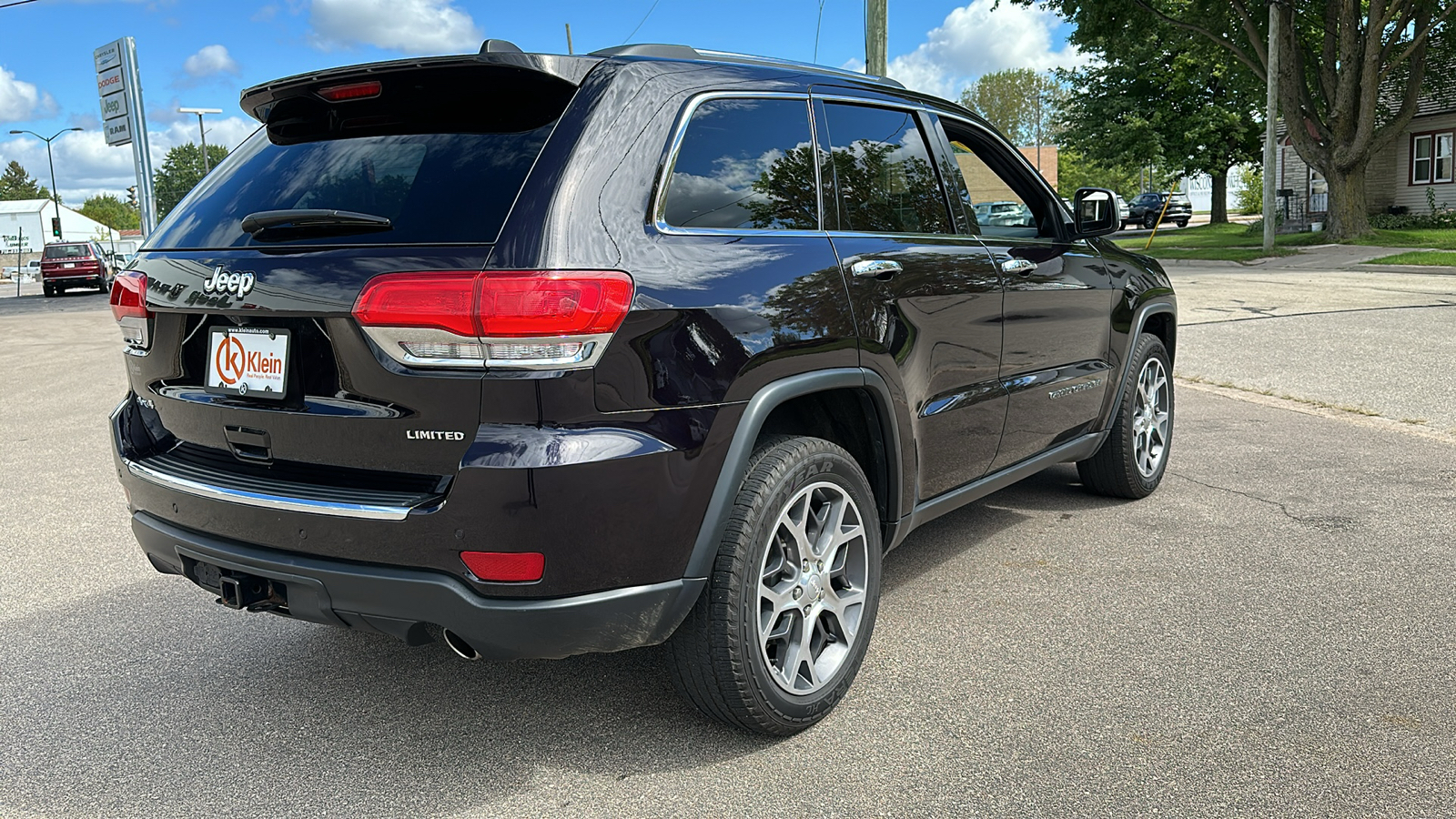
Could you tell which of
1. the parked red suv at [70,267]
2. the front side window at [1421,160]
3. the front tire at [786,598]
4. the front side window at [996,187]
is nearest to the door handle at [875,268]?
the front tire at [786,598]

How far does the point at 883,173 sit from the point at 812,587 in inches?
54.6

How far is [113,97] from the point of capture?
27.3m

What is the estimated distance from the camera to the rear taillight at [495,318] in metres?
2.40

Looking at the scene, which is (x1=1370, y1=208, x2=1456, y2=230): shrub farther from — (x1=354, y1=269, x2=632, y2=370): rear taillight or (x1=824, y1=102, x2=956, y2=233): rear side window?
(x1=354, y1=269, x2=632, y2=370): rear taillight

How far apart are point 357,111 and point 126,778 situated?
72.1 inches

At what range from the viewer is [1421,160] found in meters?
34.4

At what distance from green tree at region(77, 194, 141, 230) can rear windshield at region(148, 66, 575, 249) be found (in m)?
176

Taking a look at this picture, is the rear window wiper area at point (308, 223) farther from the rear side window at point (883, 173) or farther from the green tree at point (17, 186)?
the green tree at point (17, 186)

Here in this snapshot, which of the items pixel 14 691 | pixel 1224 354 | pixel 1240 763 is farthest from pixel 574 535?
pixel 1224 354

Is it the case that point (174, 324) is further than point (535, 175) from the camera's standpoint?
Yes

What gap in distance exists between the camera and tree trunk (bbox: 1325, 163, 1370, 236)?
87.6 feet

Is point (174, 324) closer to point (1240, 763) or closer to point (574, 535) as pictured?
point (574, 535)

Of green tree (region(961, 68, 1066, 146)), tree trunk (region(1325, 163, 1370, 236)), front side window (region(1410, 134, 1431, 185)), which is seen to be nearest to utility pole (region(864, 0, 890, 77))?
tree trunk (region(1325, 163, 1370, 236))

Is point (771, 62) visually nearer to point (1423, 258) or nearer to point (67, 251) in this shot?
point (1423, 258)
